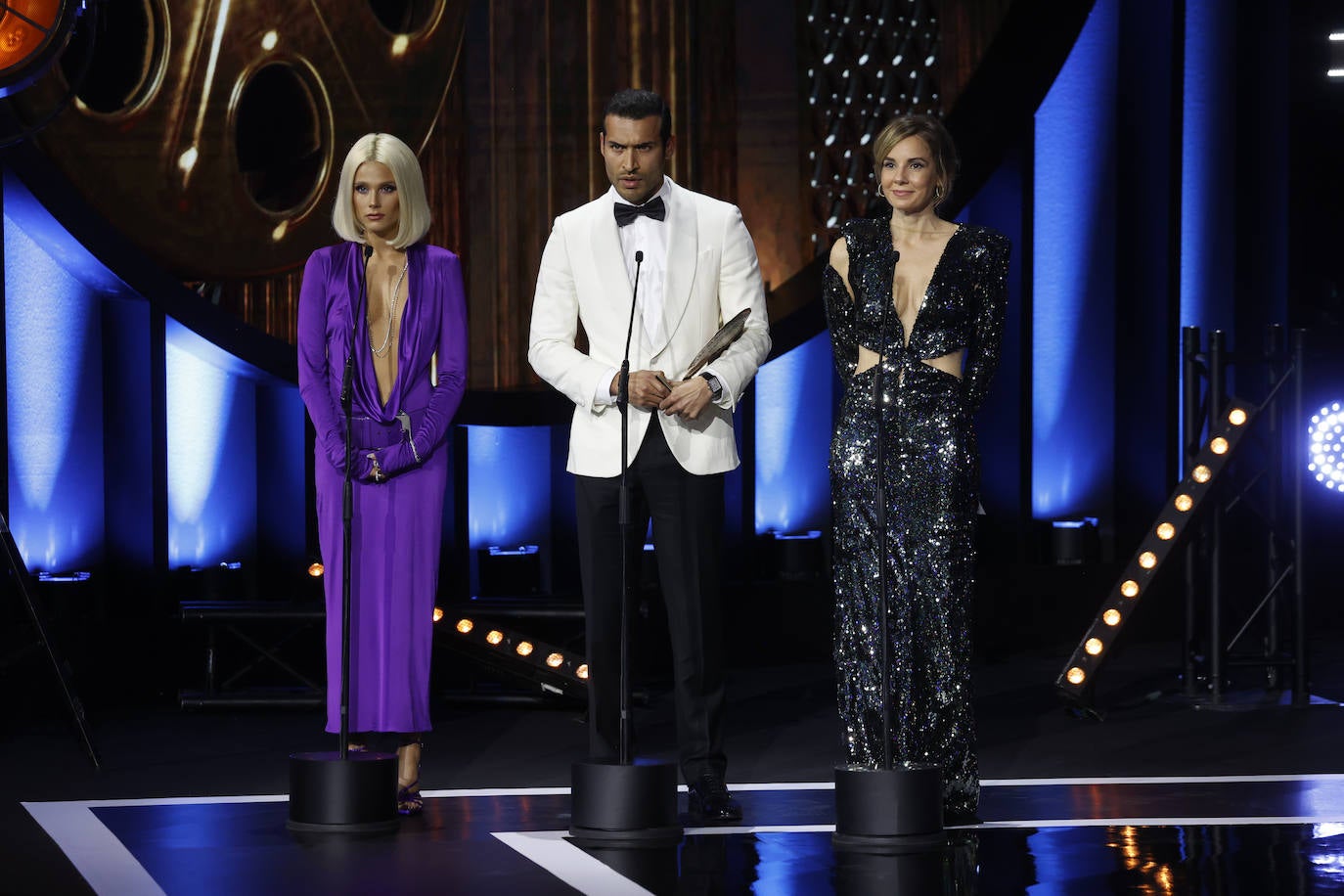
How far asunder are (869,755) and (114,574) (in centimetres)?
360

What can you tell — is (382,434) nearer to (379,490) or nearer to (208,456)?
(379,490)

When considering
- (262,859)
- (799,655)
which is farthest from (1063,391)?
(262,859)

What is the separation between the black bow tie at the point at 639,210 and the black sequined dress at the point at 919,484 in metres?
0.45

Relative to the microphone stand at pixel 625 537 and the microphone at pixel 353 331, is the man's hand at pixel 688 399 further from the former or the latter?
the microphone at pixel 353 331

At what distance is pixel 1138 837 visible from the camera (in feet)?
13.8

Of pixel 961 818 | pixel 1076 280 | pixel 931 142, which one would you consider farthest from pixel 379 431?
pixel 1076 280

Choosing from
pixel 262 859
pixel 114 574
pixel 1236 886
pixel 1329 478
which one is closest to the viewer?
pixel 1236 886

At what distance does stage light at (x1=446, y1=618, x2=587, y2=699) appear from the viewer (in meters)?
6.55

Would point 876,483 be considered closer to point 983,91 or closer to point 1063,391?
point 983,91

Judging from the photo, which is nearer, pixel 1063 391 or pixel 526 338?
pixel 526 338

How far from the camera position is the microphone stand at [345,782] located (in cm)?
430

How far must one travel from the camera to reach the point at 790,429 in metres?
8.66

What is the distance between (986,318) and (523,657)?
268cm

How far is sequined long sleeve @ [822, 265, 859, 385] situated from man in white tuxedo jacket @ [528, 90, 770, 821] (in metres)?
0.19
